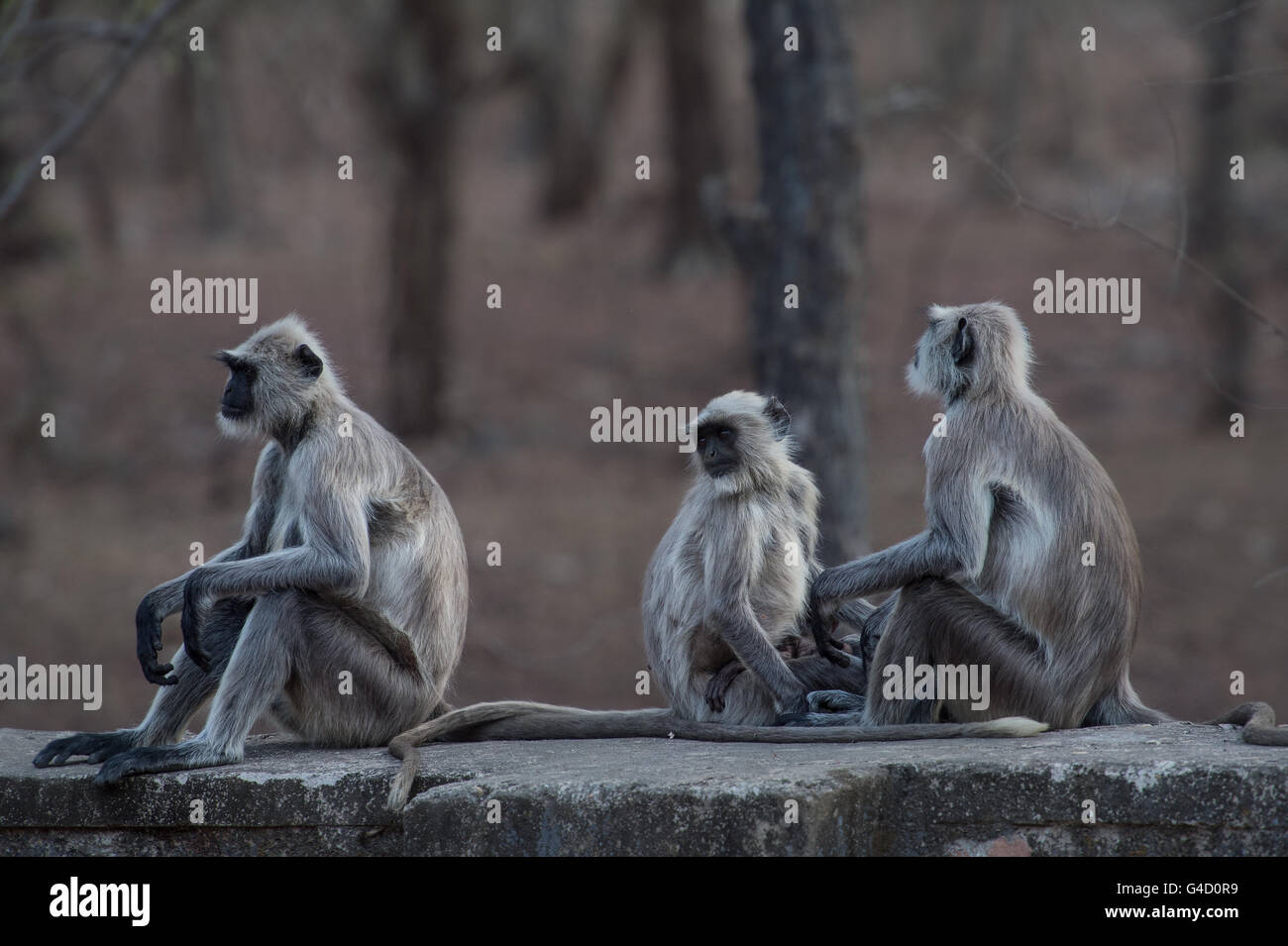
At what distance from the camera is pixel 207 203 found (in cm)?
2105

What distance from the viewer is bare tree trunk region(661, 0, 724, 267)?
18.0 metres

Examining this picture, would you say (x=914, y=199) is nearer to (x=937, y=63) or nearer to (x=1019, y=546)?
(x=937, y=63)

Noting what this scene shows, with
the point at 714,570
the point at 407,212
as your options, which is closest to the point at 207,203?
the point at 407,212

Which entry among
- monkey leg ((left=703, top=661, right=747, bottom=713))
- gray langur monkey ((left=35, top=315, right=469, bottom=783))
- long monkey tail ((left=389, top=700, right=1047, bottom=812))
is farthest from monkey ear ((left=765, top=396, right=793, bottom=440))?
gray langur monkey ((left=35, top=315, right=469, bottom=783))

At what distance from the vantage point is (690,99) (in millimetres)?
18250

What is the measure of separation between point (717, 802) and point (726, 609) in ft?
3.84

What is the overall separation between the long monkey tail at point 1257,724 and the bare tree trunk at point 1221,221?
9903 millimetres

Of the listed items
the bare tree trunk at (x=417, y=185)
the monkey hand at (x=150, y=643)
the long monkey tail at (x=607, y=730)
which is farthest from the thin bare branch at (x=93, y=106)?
the bare tree trunk at (x=417, y=185)

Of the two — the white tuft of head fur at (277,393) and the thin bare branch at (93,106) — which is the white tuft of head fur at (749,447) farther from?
the thin bare branch at (93,106)

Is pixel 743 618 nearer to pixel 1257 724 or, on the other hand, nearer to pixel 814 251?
pixel 1257 724

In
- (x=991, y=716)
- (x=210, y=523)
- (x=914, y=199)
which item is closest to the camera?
(x=991, y=716)

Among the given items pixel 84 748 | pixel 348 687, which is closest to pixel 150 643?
pixel 84 748

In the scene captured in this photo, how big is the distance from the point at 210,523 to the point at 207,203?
27.1 ft

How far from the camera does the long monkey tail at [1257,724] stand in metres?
Result: 4.62
